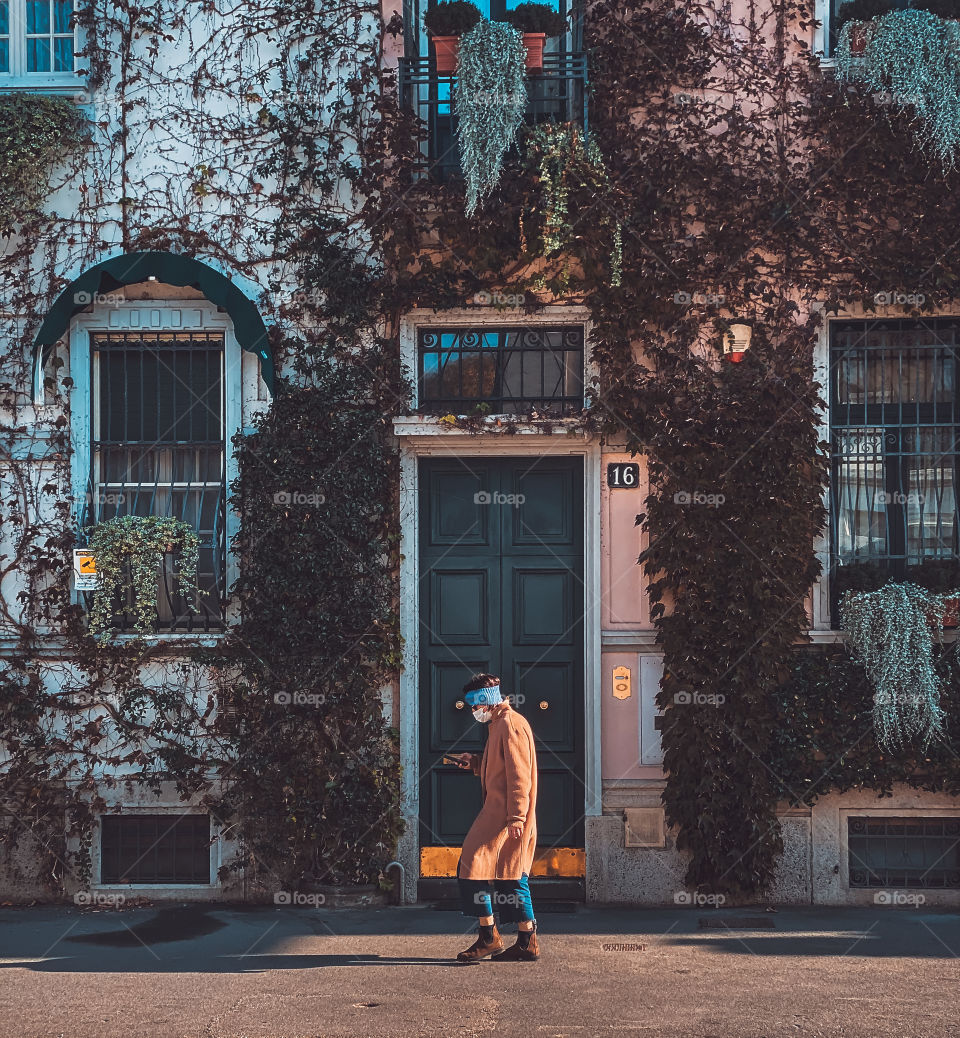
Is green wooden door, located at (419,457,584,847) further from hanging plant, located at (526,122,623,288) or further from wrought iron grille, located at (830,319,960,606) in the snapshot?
wrought iron grille, located at (830,319,960,606)

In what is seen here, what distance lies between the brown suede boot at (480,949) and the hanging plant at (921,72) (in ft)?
20.0

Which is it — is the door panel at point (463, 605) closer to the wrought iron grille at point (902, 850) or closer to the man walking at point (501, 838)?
the man walking at point (501, 838)

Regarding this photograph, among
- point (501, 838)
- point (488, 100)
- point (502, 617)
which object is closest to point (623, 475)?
point (502, 617)

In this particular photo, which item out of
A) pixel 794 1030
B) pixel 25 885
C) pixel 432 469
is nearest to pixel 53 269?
pixel 432 469

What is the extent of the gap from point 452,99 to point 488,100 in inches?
22.6

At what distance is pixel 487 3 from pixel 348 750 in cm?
570

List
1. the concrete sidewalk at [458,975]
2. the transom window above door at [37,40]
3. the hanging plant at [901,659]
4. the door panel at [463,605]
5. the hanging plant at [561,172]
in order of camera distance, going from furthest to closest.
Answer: the transom window above door at [37,40], the door panel at [463,605], the hanging plant at [561,172], the hanging plant at [901,659], the concrete sidewalk at [458,975]

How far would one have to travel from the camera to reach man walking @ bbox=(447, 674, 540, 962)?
750cm

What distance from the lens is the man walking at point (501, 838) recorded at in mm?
7496

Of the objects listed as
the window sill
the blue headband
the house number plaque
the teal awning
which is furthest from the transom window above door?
the blue headband

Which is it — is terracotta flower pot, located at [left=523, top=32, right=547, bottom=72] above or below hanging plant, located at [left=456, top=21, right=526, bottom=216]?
above

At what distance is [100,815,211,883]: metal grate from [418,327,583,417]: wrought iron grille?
3.53 m

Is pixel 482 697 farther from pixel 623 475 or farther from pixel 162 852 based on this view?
pixel 162 852

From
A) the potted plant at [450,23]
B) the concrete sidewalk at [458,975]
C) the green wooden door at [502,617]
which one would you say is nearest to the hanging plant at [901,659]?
the concrete sidewalk at [458,975]
